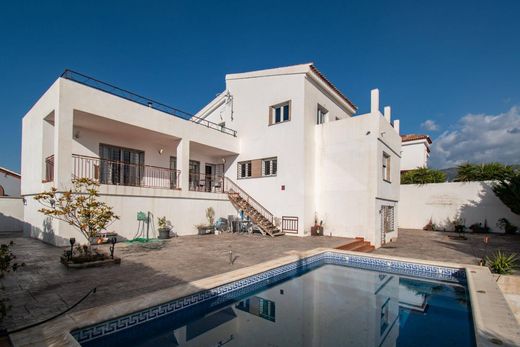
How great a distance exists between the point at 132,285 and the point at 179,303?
133 cm

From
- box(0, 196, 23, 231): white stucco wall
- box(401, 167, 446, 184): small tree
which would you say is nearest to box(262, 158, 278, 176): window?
box(0, 196, 23, 231): white stucco wall

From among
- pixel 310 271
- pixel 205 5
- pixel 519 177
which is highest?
pixel 205 5

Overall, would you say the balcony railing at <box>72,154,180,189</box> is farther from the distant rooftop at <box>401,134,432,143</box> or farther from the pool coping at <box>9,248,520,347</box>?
the distant rooftop at <box>401,134,432,143</box>

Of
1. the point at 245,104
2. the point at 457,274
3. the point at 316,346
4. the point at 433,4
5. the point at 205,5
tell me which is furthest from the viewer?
the point at 245,104

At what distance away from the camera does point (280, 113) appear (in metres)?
15.5

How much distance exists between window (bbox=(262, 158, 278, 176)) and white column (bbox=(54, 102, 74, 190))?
9.66 metres

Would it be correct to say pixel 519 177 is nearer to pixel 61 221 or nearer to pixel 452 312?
pixel 452 312

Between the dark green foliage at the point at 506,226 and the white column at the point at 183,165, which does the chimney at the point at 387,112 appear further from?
the white column at the point at 183,165

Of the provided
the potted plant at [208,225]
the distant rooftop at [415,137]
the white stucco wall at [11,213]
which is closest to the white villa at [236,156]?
the potted plant at [208,225]

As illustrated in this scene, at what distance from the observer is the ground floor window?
13547 mm

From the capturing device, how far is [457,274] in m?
7.46

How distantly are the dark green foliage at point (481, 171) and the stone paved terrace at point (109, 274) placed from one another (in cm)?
1906

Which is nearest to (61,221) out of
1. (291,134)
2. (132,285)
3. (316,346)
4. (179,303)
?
(132,285)

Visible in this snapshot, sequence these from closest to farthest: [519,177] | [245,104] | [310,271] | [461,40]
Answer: [310,271] < [461,40] < [519,177] < [245,104]
